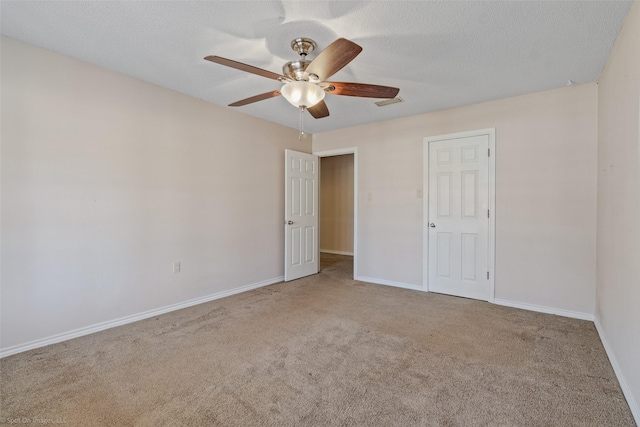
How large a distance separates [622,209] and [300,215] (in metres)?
3.54

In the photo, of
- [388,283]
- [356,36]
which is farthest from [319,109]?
[388,283]

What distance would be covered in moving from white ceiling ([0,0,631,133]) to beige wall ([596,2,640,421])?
0.27m

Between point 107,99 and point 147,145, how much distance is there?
495 mm

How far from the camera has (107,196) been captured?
107 inches

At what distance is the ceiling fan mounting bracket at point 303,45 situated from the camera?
84.3 inches

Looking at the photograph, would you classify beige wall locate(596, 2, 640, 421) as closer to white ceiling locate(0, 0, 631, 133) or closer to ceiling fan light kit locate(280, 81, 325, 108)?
white ceiling locate(0, 0, 631, 133)

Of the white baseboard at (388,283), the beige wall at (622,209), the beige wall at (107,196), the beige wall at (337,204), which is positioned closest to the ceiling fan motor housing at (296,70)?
the beige wall at (107,196)

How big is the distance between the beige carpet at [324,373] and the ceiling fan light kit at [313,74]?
6.11ft

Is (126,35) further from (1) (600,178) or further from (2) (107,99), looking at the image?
(1) (600,178)

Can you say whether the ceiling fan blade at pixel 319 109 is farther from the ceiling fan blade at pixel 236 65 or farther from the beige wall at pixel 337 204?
the beige wall at pixel 337 204

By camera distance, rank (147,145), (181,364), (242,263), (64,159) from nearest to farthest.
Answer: (181,364) < (64,159) < (147,145) < (242,263)

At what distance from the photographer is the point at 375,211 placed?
436cm

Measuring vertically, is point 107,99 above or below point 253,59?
below

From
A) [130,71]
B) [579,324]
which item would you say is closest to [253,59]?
[130,71]
